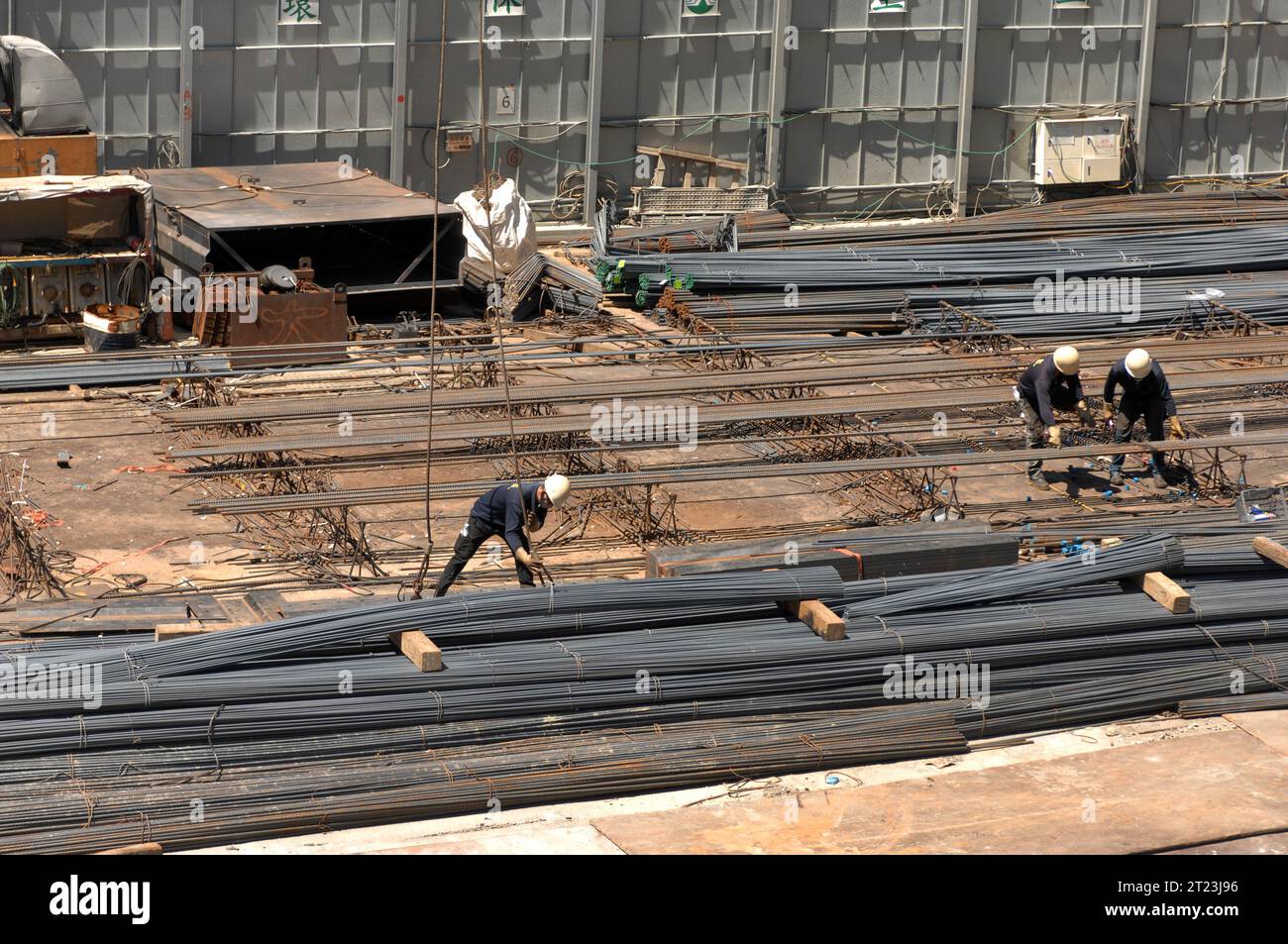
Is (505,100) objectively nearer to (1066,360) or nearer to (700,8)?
(700,8)

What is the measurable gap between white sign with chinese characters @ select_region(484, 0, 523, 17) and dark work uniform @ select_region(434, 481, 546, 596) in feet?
39.3

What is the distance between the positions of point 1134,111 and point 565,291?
32.9 ft

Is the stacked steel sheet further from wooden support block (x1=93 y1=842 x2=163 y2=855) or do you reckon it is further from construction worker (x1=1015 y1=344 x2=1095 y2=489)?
construction worker (x1=1015 y1=344 x2=1095 y2=489)

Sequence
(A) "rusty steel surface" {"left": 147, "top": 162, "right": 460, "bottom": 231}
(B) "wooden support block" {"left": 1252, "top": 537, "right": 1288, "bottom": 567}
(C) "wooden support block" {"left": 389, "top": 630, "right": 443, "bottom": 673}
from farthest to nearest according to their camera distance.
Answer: (A) "rusty steel surface" {"left": 147, "top": 162, "right": 460, "bottom": 231} < (B) "wooden support block" {"left": 1252, "top": 537, "right": 1288, "bottom": 567} < (C) "wooden support block" {"left": 389, "top": 630, "right": 443, "bottom": 673}

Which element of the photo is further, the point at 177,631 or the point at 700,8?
the point at 700,8

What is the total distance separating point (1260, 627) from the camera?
41.8 ft

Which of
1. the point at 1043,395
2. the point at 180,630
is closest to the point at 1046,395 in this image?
the point at 1043,395

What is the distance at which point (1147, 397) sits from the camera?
15797mm

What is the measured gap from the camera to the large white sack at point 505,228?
2123 centimetres

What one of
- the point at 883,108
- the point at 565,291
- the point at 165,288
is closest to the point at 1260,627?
the point at 565,291

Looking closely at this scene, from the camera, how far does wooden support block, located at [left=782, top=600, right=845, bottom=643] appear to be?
11828 millimetres

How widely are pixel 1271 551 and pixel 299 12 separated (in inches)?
540

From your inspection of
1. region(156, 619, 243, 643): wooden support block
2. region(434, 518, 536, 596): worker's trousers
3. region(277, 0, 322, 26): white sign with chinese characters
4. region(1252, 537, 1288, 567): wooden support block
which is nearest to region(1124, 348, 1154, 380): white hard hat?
region(1252, 537, 1288, 567): wooden support block
